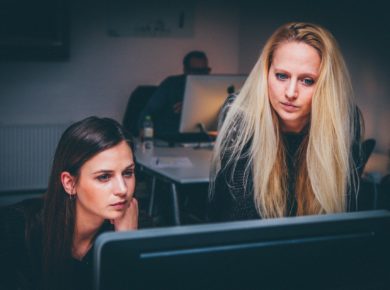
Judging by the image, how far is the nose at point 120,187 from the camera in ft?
4.45

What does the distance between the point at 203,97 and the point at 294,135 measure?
199cm

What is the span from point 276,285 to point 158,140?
3.37m

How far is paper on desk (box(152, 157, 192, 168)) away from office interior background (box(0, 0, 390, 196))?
196 cm

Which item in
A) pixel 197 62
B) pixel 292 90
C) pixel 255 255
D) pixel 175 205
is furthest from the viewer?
pixel 197 62

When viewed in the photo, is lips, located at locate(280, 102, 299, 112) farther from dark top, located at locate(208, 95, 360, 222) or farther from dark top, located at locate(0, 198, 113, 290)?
dark top, located at locate(0, 198, 113, 290)

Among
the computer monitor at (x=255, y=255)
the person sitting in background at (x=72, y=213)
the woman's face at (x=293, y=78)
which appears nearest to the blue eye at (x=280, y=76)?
the woman's face at (x=293, y=78)

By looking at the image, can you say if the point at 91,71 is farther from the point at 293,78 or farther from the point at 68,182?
the point at 293,78

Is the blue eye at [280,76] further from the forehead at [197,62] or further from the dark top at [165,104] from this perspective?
the forehead at [197,62]

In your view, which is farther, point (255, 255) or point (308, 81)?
point (308, 81)

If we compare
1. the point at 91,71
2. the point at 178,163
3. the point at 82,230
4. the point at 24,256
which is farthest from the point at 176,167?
the point at 91,71

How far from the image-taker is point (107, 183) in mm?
1406

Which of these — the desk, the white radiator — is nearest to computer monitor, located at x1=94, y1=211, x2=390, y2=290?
the desk

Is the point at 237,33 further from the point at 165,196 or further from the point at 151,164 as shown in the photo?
the point at 151,164

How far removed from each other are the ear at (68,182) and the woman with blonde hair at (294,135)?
16.1 inches
